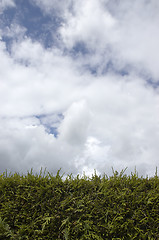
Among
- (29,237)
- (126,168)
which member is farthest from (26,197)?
(126,168)

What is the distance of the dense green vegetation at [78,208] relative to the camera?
5.88m

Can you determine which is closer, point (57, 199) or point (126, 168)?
point (57, 199)

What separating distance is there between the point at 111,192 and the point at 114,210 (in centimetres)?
48

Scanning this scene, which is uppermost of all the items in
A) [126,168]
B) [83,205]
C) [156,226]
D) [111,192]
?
[126,168]

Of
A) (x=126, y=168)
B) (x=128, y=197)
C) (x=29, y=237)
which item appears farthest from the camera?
(x=126, y=168)

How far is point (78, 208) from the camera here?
6078 mm

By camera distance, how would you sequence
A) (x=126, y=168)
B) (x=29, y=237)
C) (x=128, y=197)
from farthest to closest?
(x=126, y=168) → (x=128, y=197) → (x=29, y=237)

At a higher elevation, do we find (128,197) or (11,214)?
A: (128,197)

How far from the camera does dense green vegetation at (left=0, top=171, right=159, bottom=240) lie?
5883 mm

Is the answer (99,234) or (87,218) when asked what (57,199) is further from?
(99,234)

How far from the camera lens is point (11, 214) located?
6.20m

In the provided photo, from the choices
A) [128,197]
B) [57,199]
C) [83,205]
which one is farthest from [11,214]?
[128,197]

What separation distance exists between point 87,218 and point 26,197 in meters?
1.82

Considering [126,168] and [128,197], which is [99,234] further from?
[126,168]
